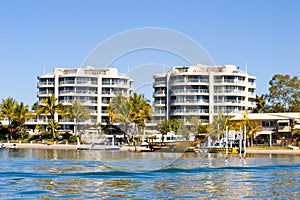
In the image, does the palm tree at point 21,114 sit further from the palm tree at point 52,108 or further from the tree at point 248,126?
the tree at point 248,126

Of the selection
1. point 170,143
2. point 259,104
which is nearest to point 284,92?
point 259,104

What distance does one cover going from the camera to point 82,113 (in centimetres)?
3556

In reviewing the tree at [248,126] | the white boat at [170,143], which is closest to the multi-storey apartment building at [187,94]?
the white boat at [170,143]

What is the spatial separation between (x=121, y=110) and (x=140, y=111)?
1131mm

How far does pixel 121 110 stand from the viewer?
108ft

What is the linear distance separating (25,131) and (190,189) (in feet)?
257

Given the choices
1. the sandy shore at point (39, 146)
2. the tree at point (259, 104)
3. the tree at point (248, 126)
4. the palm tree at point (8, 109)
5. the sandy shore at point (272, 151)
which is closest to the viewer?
the sandy shore at point (272, 151)

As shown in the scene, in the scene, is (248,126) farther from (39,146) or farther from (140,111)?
(140,111)

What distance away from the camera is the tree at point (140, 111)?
3301 centimetres

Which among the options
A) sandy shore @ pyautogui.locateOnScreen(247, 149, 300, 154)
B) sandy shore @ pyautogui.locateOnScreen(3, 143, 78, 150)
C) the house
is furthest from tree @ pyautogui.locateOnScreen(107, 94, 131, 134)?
the house

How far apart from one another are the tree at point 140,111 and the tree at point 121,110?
1.05ft

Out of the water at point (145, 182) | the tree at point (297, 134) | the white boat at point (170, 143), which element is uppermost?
the tree at point (297, 134)

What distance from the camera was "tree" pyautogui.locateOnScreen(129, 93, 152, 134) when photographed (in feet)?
108

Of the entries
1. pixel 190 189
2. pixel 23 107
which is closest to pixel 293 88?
pixel 23 107
